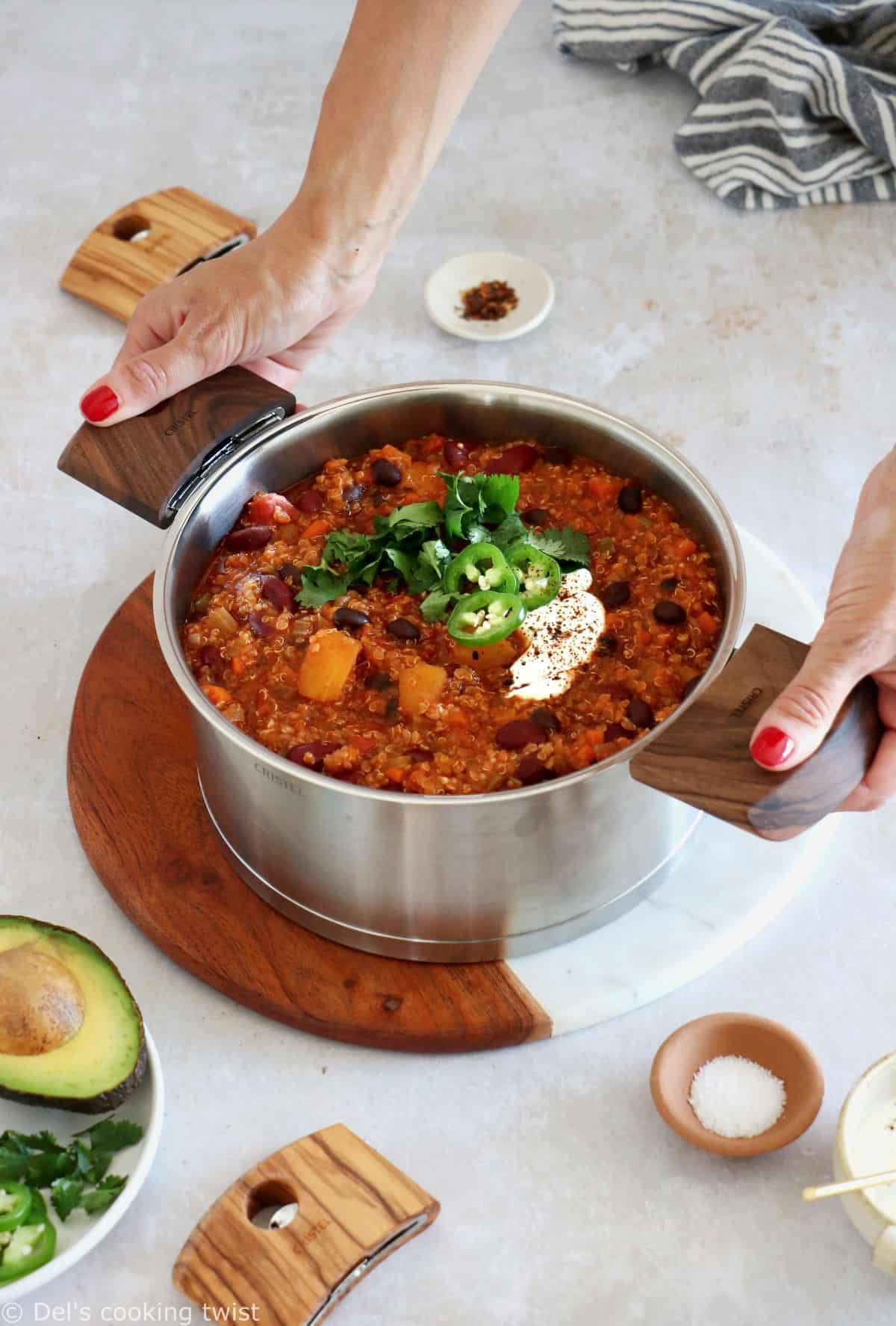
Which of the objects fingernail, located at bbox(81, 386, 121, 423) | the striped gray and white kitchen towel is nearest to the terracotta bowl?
fingernail, located at bbox(81, 386, 121, 423)

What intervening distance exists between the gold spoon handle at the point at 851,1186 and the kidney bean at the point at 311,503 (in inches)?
62.5

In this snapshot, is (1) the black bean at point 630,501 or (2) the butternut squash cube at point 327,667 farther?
(1) the black bean at point 630,501

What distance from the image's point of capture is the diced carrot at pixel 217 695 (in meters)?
2.56

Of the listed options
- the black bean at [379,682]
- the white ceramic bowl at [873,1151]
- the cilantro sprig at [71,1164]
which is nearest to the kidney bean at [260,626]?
the black bean at [379,682]

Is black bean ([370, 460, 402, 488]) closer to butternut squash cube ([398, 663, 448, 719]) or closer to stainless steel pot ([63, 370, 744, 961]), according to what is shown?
stainless steel pot ([63, 370, 744, 961])

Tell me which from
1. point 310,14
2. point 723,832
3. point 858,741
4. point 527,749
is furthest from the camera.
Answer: point 310,14

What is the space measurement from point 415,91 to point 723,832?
154 cm

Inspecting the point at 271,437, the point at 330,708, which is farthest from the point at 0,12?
the point at 330,708

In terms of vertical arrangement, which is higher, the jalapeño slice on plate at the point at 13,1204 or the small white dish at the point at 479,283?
the small white dish at the point at 479,283

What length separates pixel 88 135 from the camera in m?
4.41

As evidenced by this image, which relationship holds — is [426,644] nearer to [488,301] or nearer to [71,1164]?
[71,1164]

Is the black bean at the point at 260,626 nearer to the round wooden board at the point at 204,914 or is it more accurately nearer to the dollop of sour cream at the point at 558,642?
the round wooden board at the point at 204,914

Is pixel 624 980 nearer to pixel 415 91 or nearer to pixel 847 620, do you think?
pixel 847 620

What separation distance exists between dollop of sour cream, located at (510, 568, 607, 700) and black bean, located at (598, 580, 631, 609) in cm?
1
